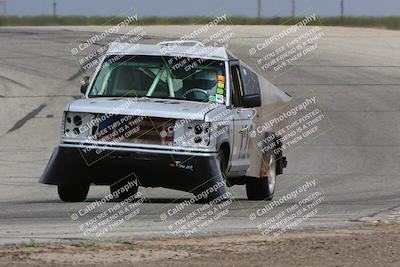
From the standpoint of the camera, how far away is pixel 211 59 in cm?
1477

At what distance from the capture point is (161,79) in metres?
14.4

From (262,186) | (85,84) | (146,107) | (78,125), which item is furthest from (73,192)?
(262,186)

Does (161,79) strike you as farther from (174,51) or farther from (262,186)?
(262,186)

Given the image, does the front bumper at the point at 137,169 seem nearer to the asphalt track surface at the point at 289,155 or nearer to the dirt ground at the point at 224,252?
the asphalt track surface at the point at 289,155

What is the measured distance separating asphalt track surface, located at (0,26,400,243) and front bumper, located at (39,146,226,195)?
13.2 inches

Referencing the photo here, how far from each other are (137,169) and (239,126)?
67.4 inches

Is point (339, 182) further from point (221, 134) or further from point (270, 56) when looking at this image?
point (270, 56)

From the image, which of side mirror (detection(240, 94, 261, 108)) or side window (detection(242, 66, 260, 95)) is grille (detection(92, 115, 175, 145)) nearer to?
side mirror (detection(240, 94, 261, 108))

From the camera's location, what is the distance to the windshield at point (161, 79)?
562 inches

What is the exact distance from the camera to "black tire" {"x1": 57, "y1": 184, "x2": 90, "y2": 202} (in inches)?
558

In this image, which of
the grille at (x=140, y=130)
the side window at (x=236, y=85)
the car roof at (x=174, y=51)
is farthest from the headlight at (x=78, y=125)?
the side window at (x=236, y=85)

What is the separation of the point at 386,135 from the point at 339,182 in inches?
284

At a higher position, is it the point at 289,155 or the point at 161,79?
the point at 161,79

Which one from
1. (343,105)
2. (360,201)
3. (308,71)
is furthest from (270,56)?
(360,201)
